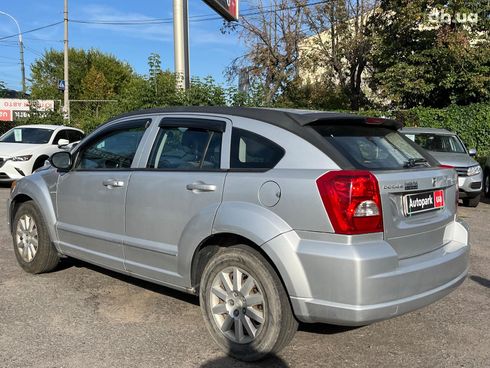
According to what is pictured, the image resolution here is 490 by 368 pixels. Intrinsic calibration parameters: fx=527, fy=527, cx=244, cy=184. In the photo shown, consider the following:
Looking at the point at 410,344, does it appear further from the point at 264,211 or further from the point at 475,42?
the point at 475,42

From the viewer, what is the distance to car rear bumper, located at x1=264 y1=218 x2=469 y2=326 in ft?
10.2

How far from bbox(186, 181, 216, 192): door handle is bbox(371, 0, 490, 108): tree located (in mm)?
17149

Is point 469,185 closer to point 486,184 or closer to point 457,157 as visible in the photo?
point 457,157

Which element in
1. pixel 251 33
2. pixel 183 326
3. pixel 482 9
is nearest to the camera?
pixel 183 326

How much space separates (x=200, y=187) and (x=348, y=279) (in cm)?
128

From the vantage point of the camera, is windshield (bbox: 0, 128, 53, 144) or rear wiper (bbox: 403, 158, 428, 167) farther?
windshield (bbox: 0, 128, 53, 144)

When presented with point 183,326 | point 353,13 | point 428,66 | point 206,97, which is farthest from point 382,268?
point 353,13

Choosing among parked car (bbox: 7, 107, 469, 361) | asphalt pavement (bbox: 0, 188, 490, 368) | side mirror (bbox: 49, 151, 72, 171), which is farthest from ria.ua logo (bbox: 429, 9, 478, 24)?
side mirror (bbox: 49, 151, 72, 171)

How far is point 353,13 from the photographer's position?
24.4m

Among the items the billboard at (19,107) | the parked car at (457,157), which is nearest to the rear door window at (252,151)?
the parked car at (457,157)

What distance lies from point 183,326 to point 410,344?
5.68 feet

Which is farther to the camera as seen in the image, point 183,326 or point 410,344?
point 183,326

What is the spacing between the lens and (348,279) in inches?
121

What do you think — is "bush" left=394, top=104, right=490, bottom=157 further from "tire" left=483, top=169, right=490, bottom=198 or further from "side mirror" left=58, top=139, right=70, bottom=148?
"side mirror" left=58, top=139, right=70, bottom=148
